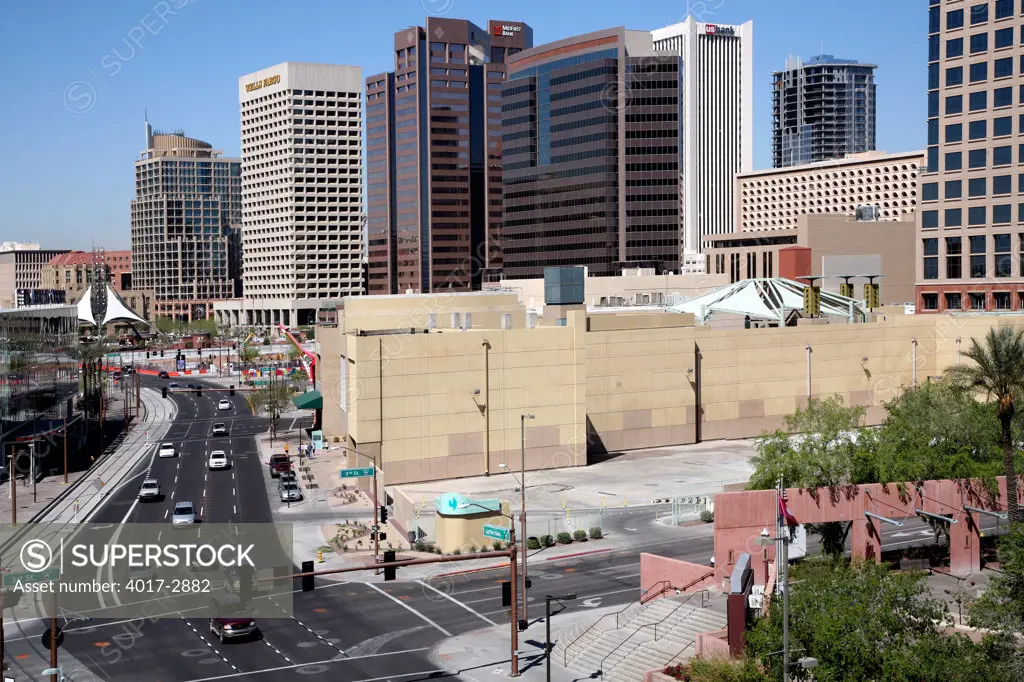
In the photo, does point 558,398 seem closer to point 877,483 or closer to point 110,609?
point 877,483

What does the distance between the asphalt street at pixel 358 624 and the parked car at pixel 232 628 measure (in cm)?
32

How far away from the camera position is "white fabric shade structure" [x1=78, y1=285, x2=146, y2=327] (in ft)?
491

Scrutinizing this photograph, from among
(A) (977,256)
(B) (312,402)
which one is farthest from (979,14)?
(B) (312,402)

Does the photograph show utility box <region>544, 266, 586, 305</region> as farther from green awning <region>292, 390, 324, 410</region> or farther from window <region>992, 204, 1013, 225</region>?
window <region>992, 204, 1013, 225</region>

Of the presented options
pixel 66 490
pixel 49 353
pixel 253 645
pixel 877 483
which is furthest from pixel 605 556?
pixel 49 353

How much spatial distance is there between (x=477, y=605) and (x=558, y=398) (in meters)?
A: 28.6

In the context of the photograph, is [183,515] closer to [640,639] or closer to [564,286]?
[564,286]

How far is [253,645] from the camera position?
133 feet

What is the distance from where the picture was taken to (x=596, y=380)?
7756 cm

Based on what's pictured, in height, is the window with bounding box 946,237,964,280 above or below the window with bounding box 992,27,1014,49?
below

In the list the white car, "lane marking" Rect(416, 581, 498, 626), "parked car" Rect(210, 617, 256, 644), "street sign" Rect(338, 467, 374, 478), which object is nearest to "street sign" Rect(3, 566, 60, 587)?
"parked car" Rect(210, 617, 256, 644)

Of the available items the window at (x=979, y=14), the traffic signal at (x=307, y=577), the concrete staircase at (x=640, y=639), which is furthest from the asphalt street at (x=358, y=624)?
A: the window at (x=979, y=14)

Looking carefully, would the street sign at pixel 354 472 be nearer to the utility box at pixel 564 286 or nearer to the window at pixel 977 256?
the utility box at pixel 564 286

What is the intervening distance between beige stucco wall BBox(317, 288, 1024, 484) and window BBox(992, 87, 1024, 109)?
785 inches
